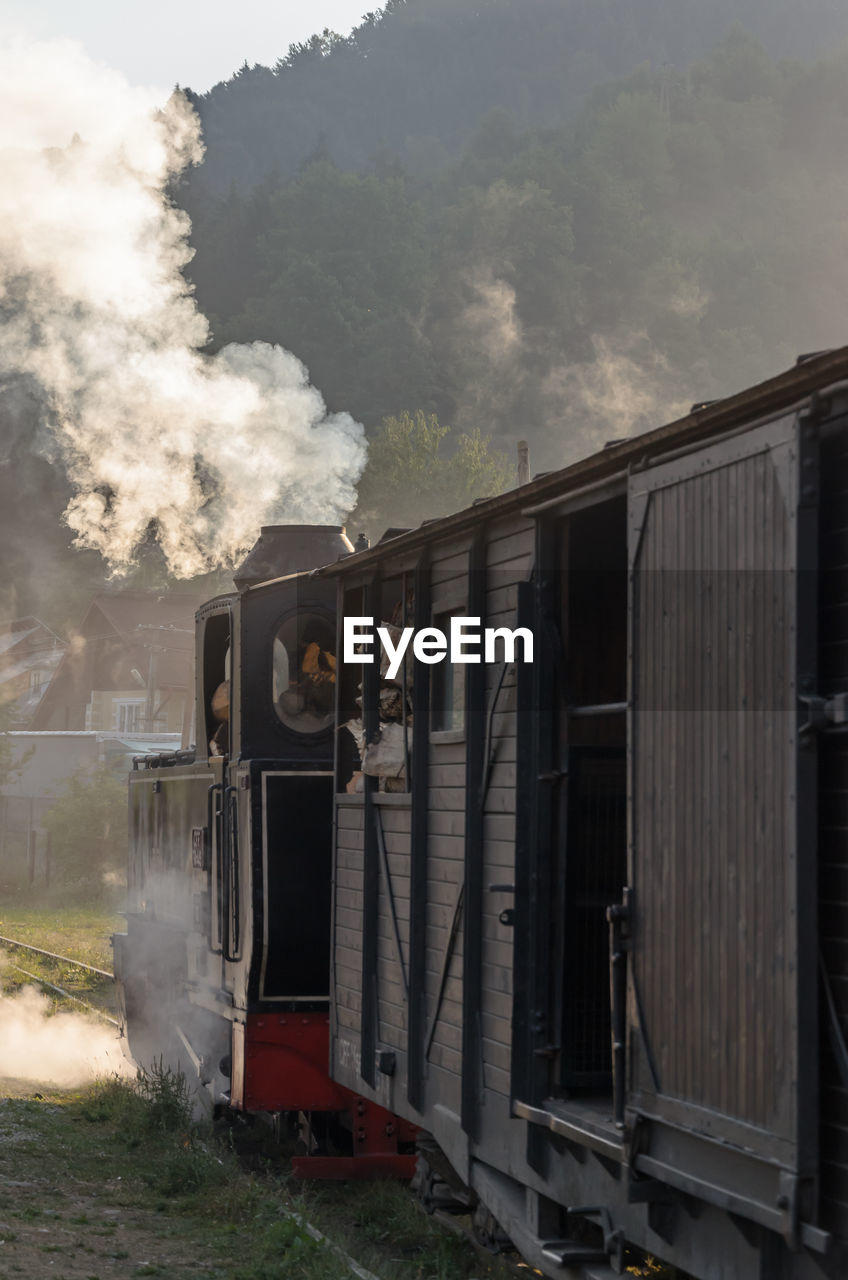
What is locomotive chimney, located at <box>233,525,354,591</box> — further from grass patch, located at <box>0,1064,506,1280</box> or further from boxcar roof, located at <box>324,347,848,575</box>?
boxcar roof, located at <box>324,347,848,575</box>

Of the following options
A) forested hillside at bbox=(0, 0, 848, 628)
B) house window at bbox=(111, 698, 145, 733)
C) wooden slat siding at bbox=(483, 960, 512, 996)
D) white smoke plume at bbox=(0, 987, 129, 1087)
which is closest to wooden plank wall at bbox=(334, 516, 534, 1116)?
wooden slat siding at bbox=(483, 960, 512, 996)

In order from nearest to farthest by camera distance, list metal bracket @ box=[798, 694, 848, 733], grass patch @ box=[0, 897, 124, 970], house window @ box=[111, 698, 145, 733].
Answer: metal bracket @ box=[798, 694, 848, 733], grass patch @ box=[0, 897, 124, 970], house window @ box=[111, 698, 145, 733]

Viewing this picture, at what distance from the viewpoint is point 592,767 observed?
20.4 feet

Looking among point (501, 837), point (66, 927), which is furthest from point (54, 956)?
point (501, 837)

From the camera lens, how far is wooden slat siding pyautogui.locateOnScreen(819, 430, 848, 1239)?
4.07 meters

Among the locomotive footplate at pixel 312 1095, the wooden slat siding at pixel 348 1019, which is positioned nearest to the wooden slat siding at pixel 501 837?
the wooden slat siding at pixel 348 1019

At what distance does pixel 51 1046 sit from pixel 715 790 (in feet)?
40.2

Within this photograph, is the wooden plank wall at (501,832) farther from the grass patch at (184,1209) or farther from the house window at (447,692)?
the grass patch at (184,1209)

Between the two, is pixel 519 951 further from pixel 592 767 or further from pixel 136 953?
pixel 136 953

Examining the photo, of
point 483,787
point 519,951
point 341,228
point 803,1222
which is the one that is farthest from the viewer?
point 341,228

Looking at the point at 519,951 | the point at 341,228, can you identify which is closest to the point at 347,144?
the point at 341,228

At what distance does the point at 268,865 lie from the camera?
9383 millimetres

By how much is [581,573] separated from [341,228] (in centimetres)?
5165

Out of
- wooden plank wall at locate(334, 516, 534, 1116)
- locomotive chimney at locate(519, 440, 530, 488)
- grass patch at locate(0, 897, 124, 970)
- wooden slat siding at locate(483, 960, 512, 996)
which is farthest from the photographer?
grass patch at locate(0, 897, 124, 970)
